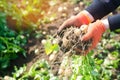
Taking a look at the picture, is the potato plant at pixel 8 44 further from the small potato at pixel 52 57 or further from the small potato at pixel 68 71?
the small potato at pixel 68 71

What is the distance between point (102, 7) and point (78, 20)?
207mm

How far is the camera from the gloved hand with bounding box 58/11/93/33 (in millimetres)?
2699

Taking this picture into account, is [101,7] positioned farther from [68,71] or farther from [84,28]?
[68,71]

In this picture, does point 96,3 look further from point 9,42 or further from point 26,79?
point 9,42

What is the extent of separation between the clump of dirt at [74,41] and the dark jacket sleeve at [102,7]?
226 millimetres

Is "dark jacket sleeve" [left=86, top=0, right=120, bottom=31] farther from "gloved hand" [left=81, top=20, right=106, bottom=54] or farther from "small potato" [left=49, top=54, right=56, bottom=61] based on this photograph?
"small potato" [left=49, top=54, right=56, bottom=61]

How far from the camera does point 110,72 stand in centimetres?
302

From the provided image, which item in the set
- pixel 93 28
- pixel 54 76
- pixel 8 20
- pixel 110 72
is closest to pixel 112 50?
pixel 110 72

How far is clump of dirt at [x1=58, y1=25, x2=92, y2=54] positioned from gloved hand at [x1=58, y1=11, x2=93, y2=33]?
0.04 m

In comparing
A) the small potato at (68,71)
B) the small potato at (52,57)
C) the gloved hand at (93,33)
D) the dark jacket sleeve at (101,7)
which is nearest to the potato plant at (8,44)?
the small potato at (52,57)

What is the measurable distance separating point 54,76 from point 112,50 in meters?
0.66

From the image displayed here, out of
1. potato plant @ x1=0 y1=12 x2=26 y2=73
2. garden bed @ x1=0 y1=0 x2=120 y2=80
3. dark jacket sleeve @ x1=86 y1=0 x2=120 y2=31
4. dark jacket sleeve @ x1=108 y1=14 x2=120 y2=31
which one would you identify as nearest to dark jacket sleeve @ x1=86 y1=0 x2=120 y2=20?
dark jacket sleeve @ x1=86 y1=0 x2=120 y2=31

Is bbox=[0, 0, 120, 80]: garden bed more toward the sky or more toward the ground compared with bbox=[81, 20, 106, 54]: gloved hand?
more toward the sky

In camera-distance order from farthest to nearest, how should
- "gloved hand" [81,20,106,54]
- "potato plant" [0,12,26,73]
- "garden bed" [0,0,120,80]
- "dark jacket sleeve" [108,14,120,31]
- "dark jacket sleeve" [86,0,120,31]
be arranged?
"potato plant" [0,12,26,73], "garden bed" [0,0,120,80], "dark jacket sleeve" [86,0,120,31], "dark jacket sleeve" [108,14,120,31], "gloved hand" [81,20,106,54]
